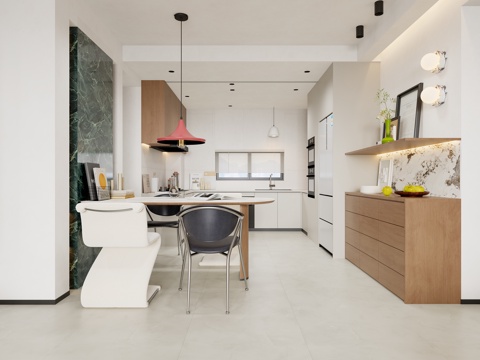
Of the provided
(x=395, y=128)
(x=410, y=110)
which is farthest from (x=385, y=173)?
(x=410, y=110)

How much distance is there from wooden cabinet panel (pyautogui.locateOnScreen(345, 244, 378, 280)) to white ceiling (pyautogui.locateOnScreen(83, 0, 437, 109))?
2364 millimetres

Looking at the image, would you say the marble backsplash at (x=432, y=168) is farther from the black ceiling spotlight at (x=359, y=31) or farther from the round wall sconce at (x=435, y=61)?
the black ceiling spotlight at (x=359, y=31)

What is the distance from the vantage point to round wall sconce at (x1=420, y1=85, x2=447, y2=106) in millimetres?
3057

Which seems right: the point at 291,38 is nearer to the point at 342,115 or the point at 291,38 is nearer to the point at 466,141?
the point at 342,115

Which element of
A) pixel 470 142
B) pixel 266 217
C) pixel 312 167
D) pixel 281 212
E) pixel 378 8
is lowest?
pixel 266 217

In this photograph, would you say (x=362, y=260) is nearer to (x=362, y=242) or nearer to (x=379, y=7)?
(x=362, y=242)

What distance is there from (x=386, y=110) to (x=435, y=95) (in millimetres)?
934

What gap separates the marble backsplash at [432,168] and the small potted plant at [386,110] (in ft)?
0.96

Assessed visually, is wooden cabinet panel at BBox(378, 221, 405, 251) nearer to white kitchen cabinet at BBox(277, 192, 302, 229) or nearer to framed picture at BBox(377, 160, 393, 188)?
framed picture at BBox(377, 160, 393, 188)

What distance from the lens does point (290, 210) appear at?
273 inches

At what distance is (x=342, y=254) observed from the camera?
14.9ft

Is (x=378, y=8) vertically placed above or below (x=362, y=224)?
above

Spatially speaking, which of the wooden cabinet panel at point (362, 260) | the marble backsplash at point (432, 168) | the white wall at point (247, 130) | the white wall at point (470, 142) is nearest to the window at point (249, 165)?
the white wall at point (247, 130)

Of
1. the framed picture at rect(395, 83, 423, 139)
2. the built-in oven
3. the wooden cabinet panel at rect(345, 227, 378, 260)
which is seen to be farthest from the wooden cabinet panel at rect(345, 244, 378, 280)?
the built-in oven
